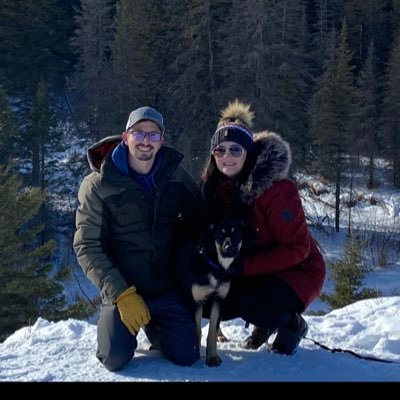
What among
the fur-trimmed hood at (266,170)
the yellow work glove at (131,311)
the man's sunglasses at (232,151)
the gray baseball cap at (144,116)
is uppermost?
the gray baseball cap at (144,116)

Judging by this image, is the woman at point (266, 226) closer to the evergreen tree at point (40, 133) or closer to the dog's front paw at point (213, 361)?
the dog's front paw at point (213, 361)

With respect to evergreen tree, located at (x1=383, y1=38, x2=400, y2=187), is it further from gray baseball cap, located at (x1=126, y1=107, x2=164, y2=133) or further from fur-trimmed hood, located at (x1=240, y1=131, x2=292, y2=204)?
gray baseball cap, located at (x1=126, y1=107, x2=164, y2=133)

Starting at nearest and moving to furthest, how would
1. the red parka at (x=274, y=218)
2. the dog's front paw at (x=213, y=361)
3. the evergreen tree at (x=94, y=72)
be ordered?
the dog's front paw at (x=213, y=361), the red parka at (x=274, y=218), the evergreen tree at (x=94, y=72)

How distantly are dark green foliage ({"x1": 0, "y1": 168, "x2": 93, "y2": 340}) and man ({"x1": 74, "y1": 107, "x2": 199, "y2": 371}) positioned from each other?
9.78m

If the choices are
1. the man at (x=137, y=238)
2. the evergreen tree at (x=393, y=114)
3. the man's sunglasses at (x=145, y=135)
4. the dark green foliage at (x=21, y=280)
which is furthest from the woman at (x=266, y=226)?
the evergreen tree at (x=393, y=114)

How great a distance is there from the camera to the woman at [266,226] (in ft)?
15.5

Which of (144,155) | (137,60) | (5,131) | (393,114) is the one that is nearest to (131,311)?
(144,155)

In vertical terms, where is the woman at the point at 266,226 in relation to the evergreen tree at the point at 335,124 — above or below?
below

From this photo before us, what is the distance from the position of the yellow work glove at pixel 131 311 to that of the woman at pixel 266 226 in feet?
2.32

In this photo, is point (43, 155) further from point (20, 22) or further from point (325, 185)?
point (325, 185)

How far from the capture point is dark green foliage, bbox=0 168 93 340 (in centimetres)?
1546

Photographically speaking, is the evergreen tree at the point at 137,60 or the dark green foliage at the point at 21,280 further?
the evergreen tree at the point at 137,60

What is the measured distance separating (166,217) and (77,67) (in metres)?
35.6

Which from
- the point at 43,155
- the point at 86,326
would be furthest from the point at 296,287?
the point at 43,155
